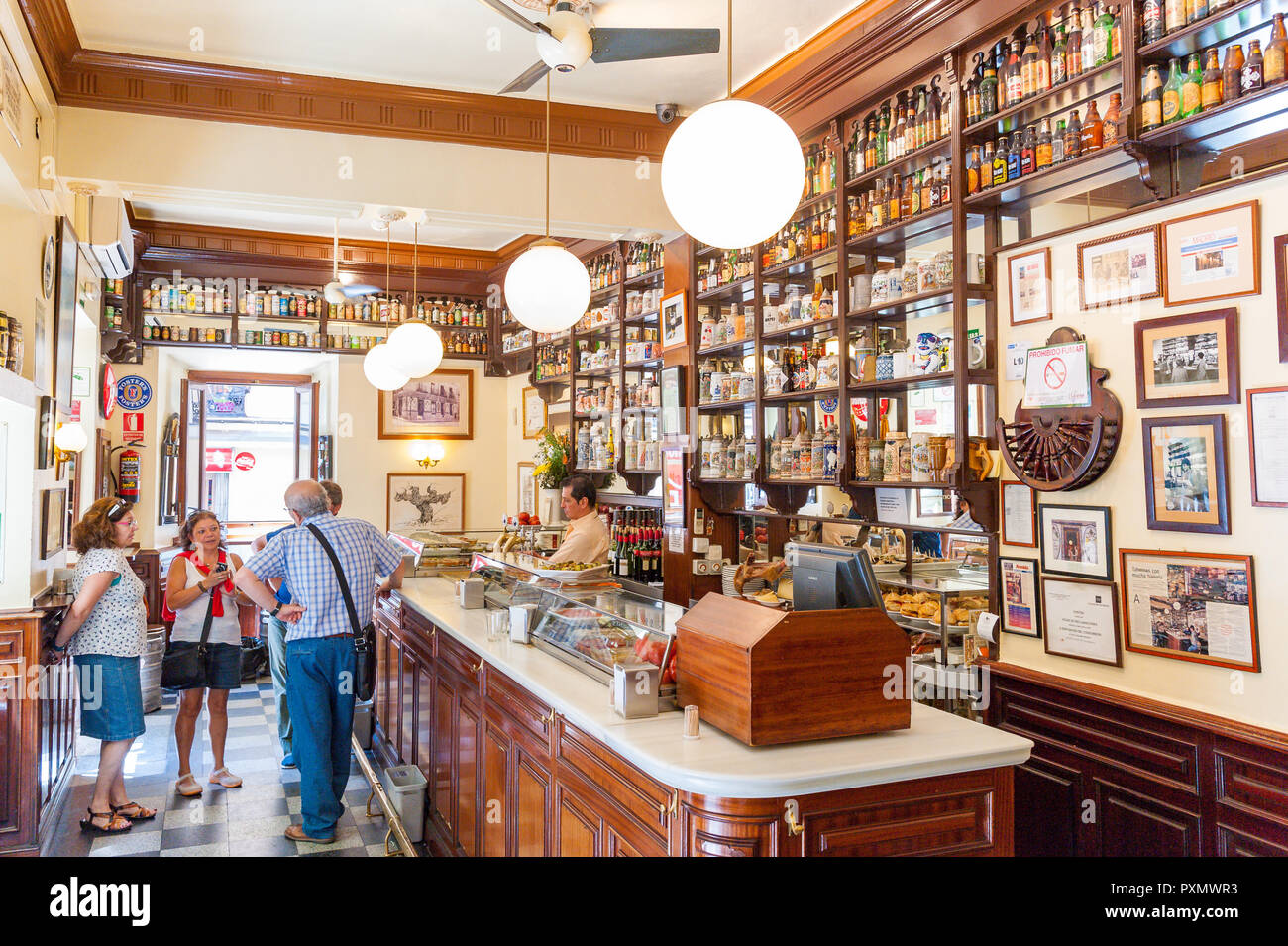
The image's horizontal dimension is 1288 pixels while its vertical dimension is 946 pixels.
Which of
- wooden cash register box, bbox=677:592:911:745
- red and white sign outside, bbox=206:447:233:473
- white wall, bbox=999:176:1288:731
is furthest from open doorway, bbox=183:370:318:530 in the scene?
wooden cash register box, bbox=677:592:911:745

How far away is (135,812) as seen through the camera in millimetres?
4559

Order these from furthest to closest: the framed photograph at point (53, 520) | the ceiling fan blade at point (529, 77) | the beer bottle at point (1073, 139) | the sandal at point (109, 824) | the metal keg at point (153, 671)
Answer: the metal keg at point (153, 671) → the framed photograph at point (53, 520) → the sandal at point (109, 824) → the ceiling fan blade at point (529, 77) → the beer bottle at point (1073, 139)

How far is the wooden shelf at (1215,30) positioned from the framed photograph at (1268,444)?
3.76ft

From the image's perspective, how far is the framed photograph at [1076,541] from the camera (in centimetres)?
334

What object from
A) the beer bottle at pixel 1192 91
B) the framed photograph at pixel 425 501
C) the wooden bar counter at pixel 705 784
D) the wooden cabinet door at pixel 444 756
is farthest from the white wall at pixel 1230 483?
the framed photograph at pixel 425 501

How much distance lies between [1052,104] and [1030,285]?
27.8 inches

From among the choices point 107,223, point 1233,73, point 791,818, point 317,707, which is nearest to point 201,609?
point 317,707

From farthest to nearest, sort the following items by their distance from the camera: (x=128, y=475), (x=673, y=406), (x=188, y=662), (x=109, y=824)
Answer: (x=128, y=475) < (x=673, y=406) < (x=188, y=662) < (x=109, y=824)

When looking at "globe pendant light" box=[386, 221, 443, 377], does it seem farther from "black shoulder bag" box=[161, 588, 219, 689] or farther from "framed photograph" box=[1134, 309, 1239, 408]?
"framed photograph" box=[1134, 309, 1239, 408]

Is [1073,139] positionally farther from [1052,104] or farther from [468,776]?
[468,776]

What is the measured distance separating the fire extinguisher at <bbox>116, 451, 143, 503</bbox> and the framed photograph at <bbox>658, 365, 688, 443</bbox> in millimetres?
5008

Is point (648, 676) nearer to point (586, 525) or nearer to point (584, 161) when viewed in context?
point (586, 525)

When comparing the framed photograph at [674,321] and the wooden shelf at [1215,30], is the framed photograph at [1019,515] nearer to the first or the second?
the wooden shelf at [1215,30]

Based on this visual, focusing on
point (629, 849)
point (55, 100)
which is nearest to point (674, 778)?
point (629, 849)
